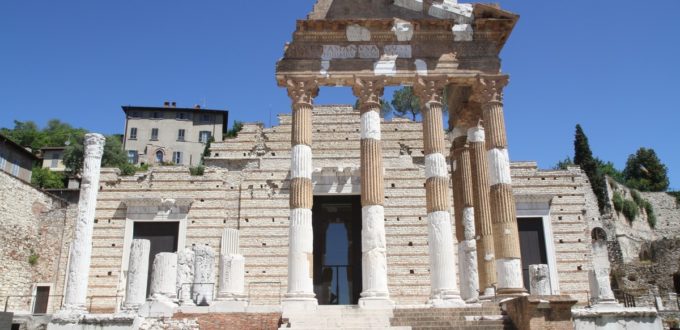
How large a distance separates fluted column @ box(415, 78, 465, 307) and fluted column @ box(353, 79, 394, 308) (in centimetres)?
139

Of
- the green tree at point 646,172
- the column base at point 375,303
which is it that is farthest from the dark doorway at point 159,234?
the green tree at point 646,172

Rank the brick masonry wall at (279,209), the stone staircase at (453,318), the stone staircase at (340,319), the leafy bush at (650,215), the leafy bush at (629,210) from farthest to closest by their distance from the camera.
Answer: the leafy bush at (650,215) → the leafy bush at (629,210) → the brick masonry wall at (279,209) → the stone staircase at (340,319) → the stone staircase at (453,318)

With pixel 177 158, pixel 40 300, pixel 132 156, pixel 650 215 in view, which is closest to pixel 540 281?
pixel 40 300

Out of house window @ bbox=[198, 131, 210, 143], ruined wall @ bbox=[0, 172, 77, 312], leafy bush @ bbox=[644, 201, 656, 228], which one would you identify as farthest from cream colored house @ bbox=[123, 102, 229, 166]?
leafy bush @ bbox=[644, 201, 656, 228]

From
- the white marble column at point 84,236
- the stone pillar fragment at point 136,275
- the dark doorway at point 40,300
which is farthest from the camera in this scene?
the dark doorway at point 40,300

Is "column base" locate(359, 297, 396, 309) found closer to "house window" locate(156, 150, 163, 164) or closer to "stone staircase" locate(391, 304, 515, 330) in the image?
"stone staircase" locate(391, 304, 515, 330)

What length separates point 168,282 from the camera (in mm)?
14961

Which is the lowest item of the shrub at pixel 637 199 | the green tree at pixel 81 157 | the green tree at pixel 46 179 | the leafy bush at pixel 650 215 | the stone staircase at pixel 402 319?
the stone staircase at pixel 402 319

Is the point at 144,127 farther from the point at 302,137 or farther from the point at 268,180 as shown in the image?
the point at 302,137

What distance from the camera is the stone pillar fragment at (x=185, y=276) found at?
15.3 meters

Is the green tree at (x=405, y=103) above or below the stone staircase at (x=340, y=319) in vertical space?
above

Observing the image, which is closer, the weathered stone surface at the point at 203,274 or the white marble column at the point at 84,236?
the weathered stone surface at the point at 203,274

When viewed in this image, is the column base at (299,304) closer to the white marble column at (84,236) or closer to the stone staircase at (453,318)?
the stone staircase at (453,318)

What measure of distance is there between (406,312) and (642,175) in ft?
191
